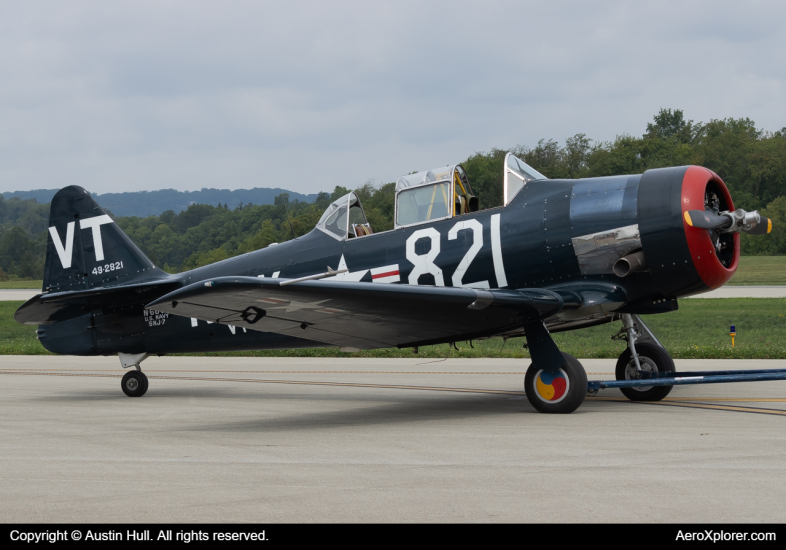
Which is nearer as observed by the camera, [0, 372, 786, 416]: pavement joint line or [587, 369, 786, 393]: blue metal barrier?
[587, 369, 786, 393]: blue metal barrier

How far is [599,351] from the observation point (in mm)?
17719

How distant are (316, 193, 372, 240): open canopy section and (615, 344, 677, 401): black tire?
3.81m

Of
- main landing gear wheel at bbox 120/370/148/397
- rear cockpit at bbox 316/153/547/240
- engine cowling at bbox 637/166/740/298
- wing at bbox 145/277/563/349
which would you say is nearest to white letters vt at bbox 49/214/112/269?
main landing gear wheel at bbox 120/370/148/397

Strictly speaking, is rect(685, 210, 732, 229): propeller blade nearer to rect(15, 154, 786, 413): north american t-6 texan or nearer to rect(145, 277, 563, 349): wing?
rect(15, 154, 786, 413): north american t-6 texan

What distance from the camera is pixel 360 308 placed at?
25.6 ft

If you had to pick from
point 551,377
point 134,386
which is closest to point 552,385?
point 551,377

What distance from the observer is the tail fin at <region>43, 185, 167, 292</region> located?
11953mm

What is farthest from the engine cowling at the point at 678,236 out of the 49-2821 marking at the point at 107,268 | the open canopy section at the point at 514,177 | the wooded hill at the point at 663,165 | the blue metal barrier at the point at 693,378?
the wooded hill at the point at 663,165

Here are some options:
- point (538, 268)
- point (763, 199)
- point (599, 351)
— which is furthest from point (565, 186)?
point (763, 199)

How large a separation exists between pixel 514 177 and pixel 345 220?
238 cm

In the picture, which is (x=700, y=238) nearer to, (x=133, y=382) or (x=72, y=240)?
(x=133, y=382)

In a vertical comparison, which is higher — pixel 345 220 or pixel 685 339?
pixel 345 220
